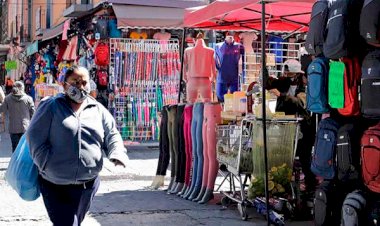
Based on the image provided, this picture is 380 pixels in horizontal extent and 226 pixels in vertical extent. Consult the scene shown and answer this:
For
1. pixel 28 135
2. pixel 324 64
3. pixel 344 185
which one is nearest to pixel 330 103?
pixel 324 64

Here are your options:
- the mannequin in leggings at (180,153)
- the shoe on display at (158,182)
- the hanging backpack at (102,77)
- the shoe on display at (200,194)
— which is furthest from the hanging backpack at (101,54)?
the shoe on display at (200,194)

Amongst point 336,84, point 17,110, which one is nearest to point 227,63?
point 17,110

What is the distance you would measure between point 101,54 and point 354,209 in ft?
32.5

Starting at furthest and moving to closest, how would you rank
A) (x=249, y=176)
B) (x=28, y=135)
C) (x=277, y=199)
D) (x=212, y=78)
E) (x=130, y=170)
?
(x=130, y=170) → (x=212, y=78) → (x=249, y=176) → (x=277, y=199) → (x=28, y=135)

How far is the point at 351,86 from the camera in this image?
614 centimetres

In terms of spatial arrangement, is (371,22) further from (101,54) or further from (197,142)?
(101,54)

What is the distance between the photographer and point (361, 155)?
5930 mm

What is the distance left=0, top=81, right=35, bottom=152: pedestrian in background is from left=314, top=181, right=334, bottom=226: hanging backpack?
721 centimetres

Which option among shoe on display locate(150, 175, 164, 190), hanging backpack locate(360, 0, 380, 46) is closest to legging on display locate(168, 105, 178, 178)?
shoe on display locate(150, 175, 164, 190)

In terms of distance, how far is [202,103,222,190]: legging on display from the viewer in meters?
8.66

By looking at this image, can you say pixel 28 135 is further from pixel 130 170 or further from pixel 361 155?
pixel 130 170

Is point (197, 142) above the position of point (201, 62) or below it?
below

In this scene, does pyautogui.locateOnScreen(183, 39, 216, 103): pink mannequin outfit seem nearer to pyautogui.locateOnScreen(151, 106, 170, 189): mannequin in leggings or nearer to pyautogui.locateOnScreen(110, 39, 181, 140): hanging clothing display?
pyautogui.locateOnScreen(151, 106, 170, 189): mannequin in leggings

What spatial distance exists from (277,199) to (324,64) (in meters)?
1.96
